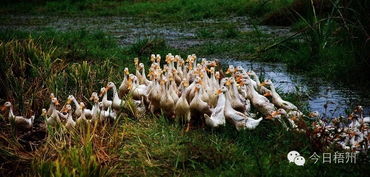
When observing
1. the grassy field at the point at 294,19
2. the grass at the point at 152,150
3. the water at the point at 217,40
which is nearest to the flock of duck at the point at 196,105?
the grass at the point at 152,150

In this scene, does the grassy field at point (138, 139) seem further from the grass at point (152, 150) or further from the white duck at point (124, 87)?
the white duck at point (124, 87)

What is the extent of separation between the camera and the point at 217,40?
12.0 meters

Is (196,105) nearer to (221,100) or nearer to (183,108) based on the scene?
(183,108)

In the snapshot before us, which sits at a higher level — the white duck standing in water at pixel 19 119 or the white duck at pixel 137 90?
the white duck at pixel 137 90

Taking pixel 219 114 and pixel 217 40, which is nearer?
pixel 219 114

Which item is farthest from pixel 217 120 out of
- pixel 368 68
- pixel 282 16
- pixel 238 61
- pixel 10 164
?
pixel 282 16

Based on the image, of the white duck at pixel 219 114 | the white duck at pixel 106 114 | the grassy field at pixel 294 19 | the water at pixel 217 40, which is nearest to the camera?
the white duck at pixel 219 114

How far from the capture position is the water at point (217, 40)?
627 cm
